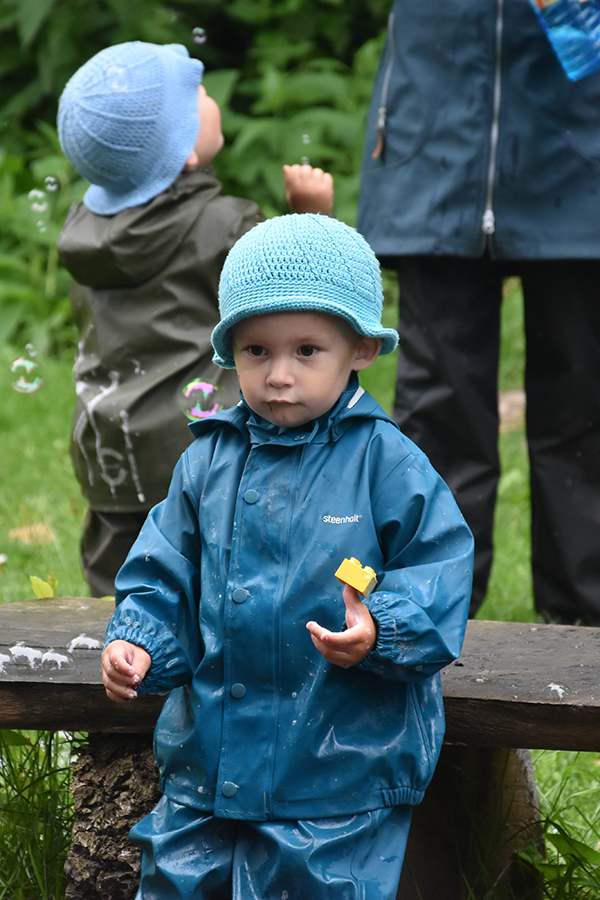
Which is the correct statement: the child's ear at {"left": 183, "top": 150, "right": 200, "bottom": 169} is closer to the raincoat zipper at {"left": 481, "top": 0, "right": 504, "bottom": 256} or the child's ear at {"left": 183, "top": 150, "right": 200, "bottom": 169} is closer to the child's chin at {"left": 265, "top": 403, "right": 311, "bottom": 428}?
the raincoat zipper at {"left": 481, "top": 0, "right": 504, "bottom": 256}

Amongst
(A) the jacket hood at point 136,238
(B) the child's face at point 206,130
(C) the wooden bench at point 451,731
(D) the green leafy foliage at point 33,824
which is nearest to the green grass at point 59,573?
(D) the green leafy foliage at point 33,824

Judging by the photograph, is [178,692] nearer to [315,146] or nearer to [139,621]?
[139,621]

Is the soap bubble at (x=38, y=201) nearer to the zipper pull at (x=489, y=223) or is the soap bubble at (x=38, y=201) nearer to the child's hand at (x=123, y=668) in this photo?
the zipper pull at (x=489, y=223)

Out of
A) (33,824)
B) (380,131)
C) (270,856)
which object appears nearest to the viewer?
(270,856)

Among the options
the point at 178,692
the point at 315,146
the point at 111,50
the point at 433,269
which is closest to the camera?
the point at 178,692

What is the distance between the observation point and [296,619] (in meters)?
1.68

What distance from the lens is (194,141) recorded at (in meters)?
2.86

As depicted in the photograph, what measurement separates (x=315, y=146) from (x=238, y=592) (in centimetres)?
560

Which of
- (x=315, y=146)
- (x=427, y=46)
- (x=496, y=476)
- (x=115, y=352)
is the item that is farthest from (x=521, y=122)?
(x=315, y=146)

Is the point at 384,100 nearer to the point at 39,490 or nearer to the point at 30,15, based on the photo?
the point at 39,490

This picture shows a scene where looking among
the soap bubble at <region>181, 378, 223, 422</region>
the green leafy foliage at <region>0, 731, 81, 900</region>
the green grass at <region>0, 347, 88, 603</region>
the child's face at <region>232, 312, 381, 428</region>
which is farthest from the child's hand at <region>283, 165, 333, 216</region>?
the green grass at <region>0, 347, 88, 603</region>

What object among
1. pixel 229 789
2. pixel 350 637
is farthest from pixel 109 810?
pixel 350 637

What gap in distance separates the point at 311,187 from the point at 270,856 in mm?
1360

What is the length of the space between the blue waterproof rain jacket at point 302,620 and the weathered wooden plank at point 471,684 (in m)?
0.17
